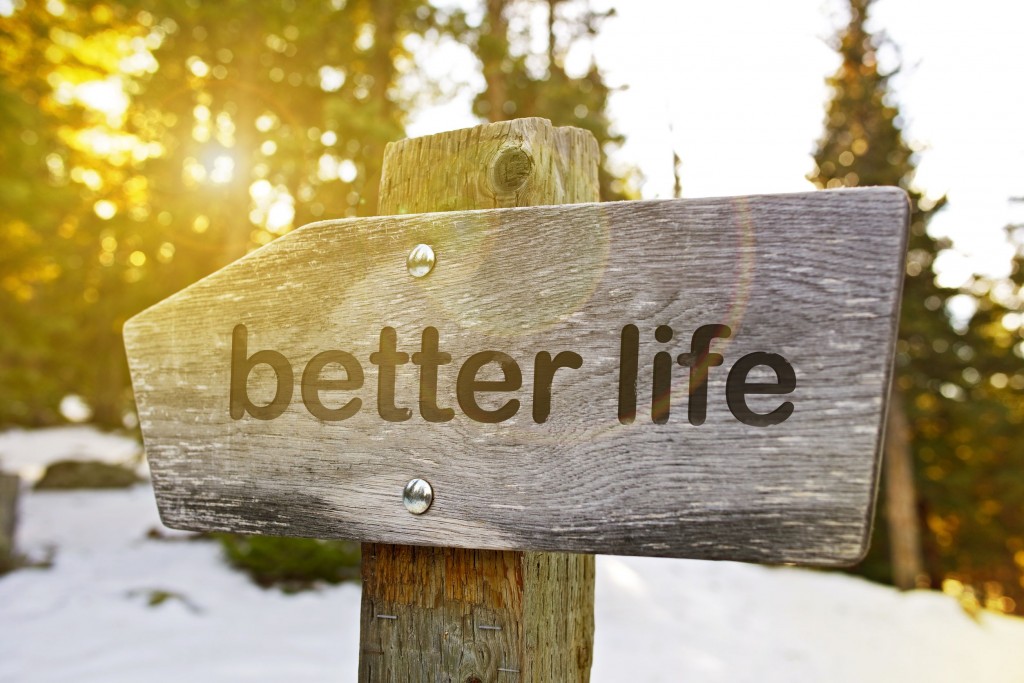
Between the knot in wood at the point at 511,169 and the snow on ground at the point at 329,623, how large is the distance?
3856mm

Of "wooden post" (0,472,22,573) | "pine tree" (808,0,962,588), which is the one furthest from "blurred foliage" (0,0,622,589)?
"pine tree" (808,0,962,588)

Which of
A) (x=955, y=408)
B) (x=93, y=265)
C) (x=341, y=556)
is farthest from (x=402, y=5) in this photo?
(x=955, y=408)

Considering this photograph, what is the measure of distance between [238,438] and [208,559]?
6.41 meters

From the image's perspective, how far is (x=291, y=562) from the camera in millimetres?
6316

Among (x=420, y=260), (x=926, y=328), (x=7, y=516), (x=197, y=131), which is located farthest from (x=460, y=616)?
(x=926, y=328)

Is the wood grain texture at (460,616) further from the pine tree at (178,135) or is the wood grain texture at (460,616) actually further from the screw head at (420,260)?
the pine tree at (178,135)

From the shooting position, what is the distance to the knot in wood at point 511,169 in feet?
3.87

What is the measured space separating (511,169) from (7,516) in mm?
7273

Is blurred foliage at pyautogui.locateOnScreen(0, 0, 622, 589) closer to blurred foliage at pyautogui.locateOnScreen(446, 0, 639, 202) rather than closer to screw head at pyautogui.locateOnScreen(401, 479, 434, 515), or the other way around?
blurred foliage at pyautogui.locateOnScreen(446, 0, 639, 202)

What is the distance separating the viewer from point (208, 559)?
266 inches

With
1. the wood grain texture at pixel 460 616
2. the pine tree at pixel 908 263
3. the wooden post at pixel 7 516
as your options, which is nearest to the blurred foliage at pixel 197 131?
the wooden post at pixel 7 516

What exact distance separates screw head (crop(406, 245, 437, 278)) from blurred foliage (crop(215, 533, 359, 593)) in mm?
5732

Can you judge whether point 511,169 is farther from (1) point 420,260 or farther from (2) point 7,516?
(2) point 7,516

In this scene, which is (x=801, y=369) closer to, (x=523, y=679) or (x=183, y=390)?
(x=523, y=679)
